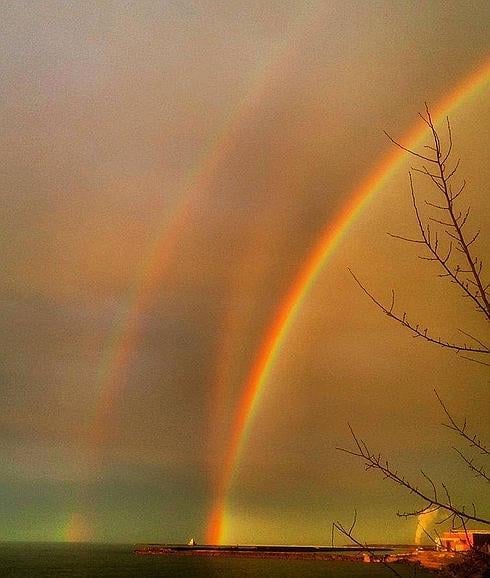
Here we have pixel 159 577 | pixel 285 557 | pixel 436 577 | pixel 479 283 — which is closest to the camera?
pixel 479 283

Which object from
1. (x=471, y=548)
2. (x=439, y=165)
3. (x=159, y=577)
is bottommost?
(x=471, y=548)

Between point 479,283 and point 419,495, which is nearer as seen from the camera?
point 479,283

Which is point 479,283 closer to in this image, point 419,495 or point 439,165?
point 439,165

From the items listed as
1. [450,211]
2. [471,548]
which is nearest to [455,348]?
[450,211]

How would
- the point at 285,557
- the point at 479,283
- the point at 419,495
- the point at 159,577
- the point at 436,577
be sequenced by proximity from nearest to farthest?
1. the point at 479,283
2. the point at 419,495
3. the point at 436,577
4. the point at 159,577
5. the point at 285,557

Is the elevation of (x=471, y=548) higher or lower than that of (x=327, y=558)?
lower

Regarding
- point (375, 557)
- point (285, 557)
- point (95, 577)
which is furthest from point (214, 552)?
point (375, 557)

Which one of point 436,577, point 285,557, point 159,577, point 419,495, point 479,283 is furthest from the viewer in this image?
point 285,557

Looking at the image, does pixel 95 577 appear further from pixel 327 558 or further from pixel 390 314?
pixel 390 314

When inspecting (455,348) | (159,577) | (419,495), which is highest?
(159,577)
